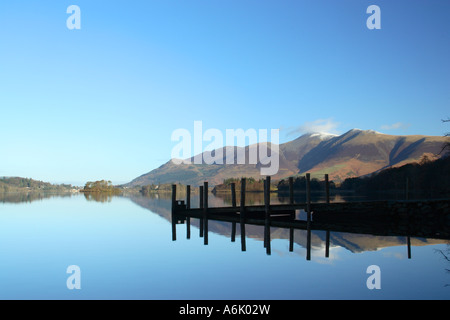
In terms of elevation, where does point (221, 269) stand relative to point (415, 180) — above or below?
below

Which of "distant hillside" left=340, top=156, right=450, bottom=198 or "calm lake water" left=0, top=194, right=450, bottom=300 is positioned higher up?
"distant hillside" left=340, top=156, right=450, bottom=198

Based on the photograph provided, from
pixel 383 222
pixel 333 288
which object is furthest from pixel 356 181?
pixel 333 288

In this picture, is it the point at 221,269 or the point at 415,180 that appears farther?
the point at 415,180

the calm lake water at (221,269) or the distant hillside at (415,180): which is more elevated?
the distant hillside at (415,180)

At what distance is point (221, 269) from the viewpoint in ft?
54.5

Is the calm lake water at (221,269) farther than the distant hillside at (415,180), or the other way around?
the distant hillside at (415,180)

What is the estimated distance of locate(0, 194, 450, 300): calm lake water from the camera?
1319 centimetres

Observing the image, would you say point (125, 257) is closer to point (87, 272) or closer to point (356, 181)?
point (87, 272)

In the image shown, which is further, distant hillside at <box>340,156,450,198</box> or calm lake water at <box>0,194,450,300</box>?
distant hillside at <box>340,156,450,198</box>

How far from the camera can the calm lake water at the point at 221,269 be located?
13.2 m

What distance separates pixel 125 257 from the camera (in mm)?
20359

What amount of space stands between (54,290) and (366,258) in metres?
13.5
